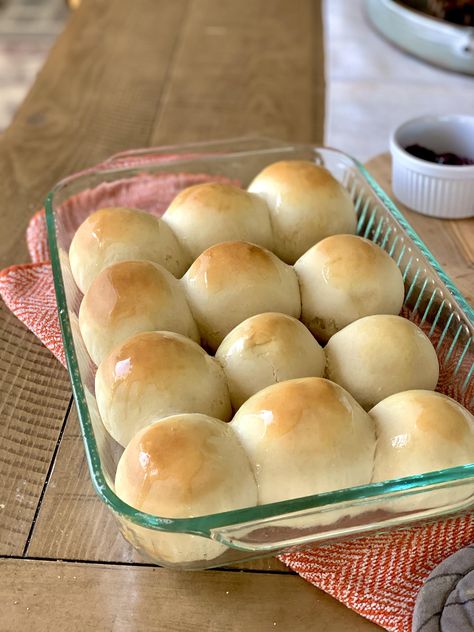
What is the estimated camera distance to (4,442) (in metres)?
0.57


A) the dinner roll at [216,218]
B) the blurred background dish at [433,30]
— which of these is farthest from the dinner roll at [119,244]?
the blurred background dish at [433,30]

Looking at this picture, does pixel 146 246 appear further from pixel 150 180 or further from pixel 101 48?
pixel 101 48

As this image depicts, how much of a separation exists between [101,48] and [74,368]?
2.53 ft

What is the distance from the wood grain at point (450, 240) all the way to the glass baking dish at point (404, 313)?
66 millimetres

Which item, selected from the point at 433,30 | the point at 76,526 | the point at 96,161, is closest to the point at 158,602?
the point at 76,526

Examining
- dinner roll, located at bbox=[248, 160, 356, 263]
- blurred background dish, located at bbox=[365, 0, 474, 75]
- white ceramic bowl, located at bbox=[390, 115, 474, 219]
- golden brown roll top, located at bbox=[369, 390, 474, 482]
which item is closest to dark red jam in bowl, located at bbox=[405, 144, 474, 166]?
white ceramic bowl, located at bbox=[390, 115, 474, 219]

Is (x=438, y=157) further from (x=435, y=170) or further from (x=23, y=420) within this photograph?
(x=23, y=420)

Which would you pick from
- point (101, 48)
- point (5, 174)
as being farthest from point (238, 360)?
point (101, 48)

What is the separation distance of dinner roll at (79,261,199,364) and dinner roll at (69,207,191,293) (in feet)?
0.16

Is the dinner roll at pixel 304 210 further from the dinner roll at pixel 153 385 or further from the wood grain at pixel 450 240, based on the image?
the dinner roll at pixel 153 385

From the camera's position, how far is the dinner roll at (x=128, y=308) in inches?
21.5

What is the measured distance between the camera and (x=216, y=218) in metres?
0.65

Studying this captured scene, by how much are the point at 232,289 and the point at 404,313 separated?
0.15 m

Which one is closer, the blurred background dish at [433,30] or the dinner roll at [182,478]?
the dinner roll at [182,478]
